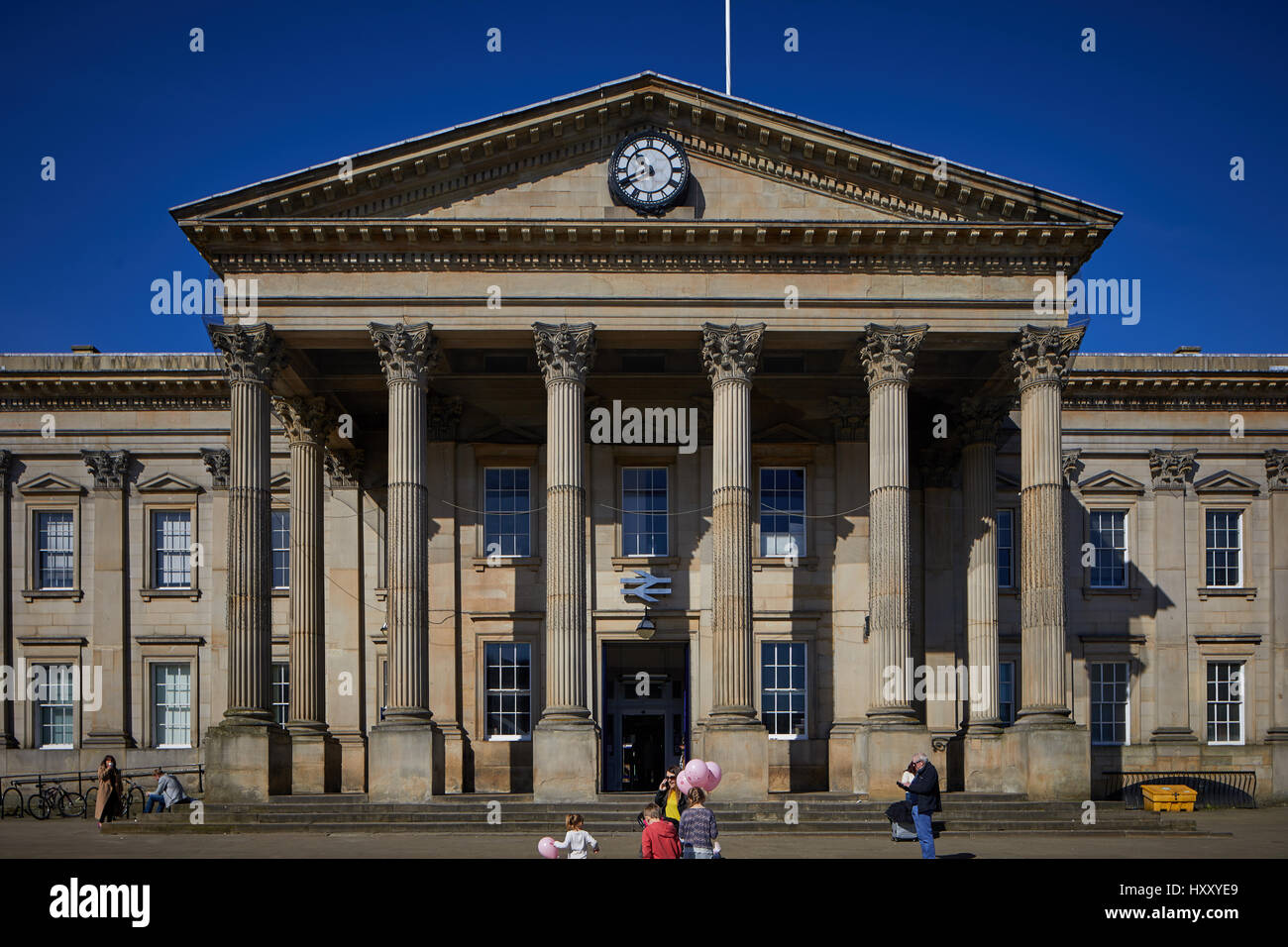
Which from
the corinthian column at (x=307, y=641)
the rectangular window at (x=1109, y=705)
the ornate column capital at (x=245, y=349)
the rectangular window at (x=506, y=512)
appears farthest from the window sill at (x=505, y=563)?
the rectangular window at (x=1109, y=705)

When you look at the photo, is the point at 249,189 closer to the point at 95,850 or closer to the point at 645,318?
the point at 645,318

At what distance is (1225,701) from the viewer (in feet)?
151

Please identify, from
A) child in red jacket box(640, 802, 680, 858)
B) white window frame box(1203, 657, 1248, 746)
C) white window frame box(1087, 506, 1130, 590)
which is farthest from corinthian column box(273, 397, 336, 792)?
white window frame box(1203, 657, 1248, 746)

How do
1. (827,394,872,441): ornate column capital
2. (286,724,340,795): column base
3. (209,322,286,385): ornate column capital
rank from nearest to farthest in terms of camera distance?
(209,322,286,385): ornate column capital < (286,724,340,795): column base < (827,394,872,441): ornate column capital

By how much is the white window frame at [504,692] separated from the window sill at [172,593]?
34.2ft

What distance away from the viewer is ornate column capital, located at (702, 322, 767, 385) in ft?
114

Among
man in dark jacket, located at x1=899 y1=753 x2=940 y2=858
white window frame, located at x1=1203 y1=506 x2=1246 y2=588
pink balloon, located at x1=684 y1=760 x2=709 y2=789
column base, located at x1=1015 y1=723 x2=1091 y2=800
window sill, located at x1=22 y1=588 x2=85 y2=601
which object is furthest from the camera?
white window frame, located at x1=1203 y1=506 x2=1246 y2=588

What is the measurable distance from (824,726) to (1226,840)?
12.1m

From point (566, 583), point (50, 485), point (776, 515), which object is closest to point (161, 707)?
point (50, 485)

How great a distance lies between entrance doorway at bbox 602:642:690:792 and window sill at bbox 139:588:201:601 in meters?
13.4

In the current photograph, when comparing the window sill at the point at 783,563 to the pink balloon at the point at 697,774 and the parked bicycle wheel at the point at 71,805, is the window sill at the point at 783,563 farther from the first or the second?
the parked bicycle wheel at the point at 71,805

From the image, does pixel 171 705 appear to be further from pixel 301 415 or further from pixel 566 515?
pixel 566 515

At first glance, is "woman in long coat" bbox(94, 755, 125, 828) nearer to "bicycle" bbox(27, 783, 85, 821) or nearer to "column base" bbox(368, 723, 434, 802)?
"column base" bbox(368, 723, 434, 802)

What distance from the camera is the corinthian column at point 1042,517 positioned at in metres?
34.2
